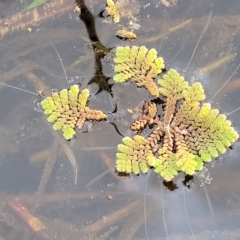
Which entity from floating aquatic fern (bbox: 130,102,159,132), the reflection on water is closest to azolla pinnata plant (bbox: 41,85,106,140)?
the reflection on water

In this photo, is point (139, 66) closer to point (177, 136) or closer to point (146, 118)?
point (146, 118)

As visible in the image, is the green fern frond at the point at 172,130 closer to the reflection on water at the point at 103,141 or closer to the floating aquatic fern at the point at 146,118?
the floating aquatic fern at the point at 146,118

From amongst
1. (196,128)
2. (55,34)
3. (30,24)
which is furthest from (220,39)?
(30,24)

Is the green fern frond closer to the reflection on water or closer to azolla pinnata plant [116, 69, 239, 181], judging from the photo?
azolla pinnata plant [116, 69, 239, 181]

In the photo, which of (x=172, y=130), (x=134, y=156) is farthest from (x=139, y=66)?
(x=134, y=156)

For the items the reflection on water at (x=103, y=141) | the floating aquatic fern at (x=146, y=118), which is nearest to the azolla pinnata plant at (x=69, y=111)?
the reflection on water at (x=103, y=141)

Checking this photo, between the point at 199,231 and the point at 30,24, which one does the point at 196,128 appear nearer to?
the point at 199,231
